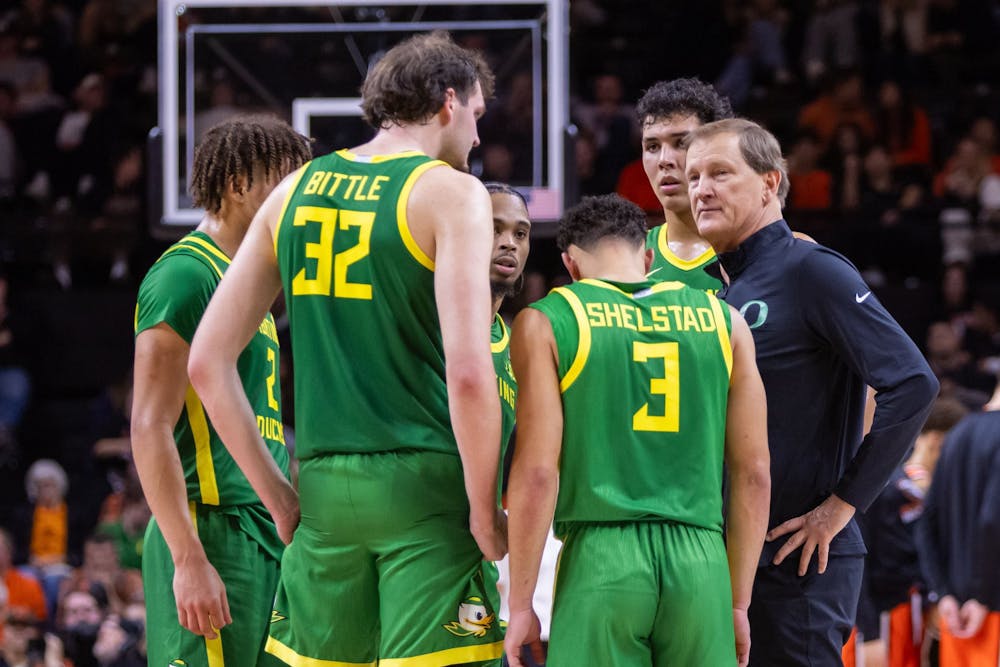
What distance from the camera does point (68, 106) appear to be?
14258 mm

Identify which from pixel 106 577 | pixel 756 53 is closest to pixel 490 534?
pixel 106 577

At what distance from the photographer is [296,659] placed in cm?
369

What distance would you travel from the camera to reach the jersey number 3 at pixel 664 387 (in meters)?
3.78

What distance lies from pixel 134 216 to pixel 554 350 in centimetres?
962

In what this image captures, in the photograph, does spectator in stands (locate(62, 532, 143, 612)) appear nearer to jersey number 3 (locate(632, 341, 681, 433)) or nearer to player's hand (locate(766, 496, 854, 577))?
player's hand (locate(766, 496, 854, 577))

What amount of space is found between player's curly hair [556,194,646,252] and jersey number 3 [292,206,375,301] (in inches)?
29.8

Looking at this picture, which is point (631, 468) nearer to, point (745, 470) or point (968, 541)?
point (745, 470)

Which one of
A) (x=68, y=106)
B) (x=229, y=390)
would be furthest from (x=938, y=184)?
(x=229, y=390)

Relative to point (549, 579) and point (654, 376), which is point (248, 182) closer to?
point (654, 376)

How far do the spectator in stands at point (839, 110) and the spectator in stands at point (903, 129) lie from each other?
0.52ft

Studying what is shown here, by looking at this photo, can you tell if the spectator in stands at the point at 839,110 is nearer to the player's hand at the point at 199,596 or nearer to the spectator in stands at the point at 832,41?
the spectator in stands at the point at 832,41

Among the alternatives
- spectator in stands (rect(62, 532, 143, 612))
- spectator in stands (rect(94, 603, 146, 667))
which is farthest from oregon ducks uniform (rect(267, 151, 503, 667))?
spectator in stands (rect(62, 532, 143, 612))

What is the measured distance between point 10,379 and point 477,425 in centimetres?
1006

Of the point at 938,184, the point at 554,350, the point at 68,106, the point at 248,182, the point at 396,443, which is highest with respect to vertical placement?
the point at 68,106
